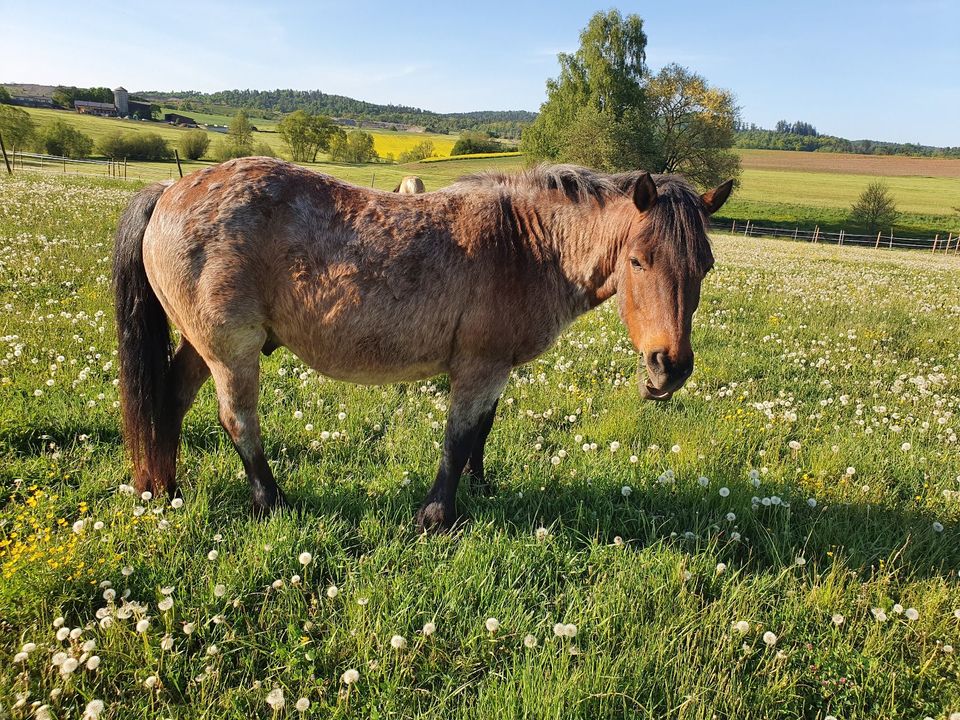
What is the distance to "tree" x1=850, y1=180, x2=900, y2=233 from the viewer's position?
201 feet

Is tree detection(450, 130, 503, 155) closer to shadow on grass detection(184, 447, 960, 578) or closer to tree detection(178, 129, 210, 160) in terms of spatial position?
tree detection(178, 129, 210, 160)

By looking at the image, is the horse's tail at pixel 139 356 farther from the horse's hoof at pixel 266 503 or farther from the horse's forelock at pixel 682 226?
the horse's forelock at pixel 682 226

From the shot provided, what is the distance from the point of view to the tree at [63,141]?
63.2 metres

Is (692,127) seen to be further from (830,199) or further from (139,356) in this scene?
(139,356)

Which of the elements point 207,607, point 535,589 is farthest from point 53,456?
point 535,589

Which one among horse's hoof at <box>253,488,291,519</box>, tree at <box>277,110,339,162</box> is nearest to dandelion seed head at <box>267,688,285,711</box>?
horse's hoof at <box>253,488,291,519</box>

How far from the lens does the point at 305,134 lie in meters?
88.5

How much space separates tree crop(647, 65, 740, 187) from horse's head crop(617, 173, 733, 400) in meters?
54.6

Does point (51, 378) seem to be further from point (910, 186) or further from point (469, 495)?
point (910, 186)

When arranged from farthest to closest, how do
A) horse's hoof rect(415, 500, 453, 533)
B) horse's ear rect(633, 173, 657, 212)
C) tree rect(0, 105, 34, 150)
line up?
tree rect(0, 105, 34, 150) → horse's hoof rect(415, 500, 453, 533) → horse's ear rect(633, 173, 657, 212)

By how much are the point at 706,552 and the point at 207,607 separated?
3.27 meters

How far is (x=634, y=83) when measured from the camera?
2397 inches

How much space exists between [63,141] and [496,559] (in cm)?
8372

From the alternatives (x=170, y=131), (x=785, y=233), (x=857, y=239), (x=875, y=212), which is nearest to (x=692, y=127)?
(x=785, y=233)
